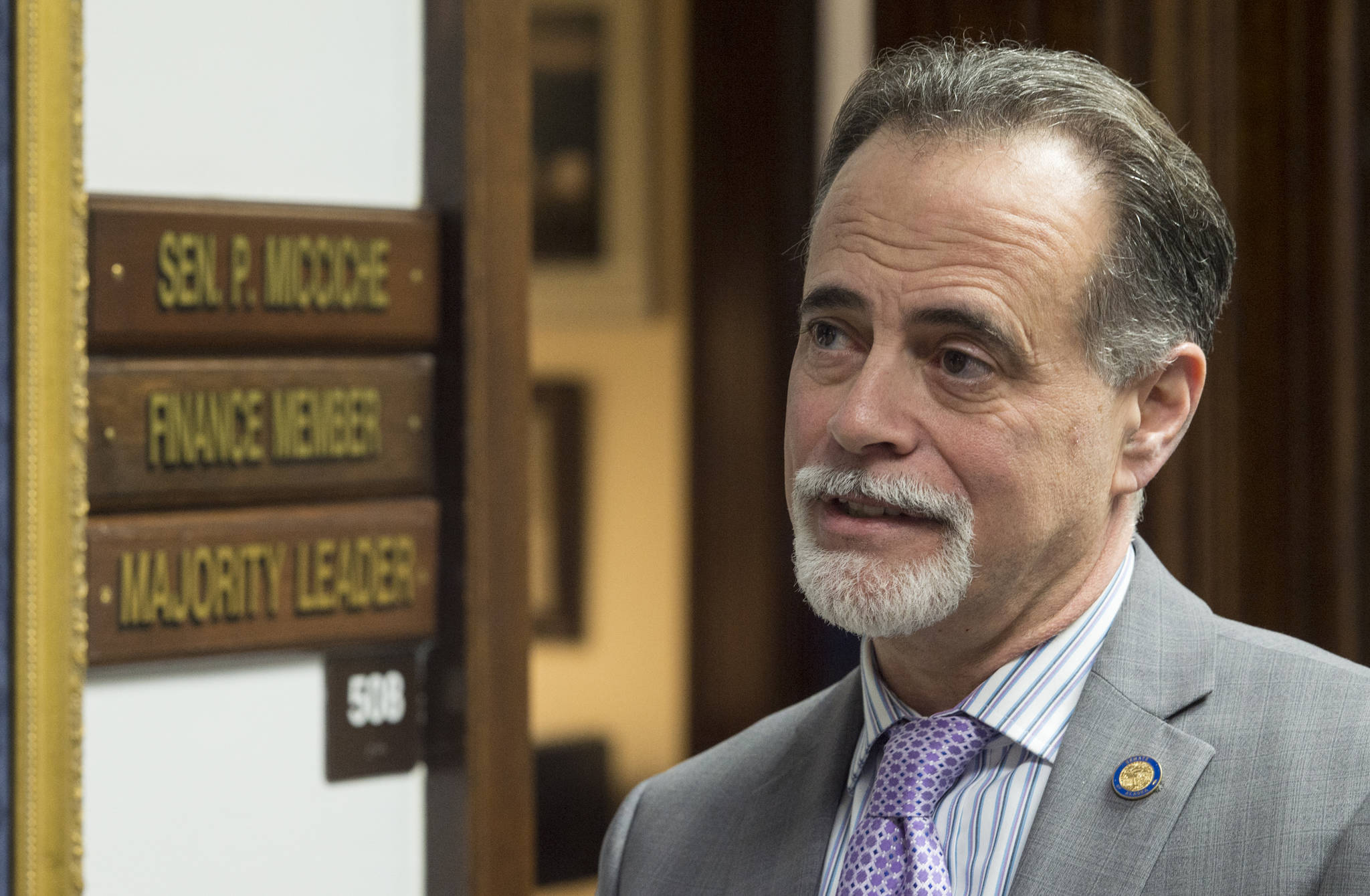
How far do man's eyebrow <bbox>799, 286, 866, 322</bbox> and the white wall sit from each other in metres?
1.11

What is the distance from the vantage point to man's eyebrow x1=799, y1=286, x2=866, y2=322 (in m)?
1.32

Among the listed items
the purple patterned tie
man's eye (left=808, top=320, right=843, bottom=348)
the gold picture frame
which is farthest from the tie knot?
the gold picture frame

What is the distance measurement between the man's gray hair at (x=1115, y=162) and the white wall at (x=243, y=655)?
110 centimetres

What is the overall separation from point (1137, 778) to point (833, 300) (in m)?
0.48

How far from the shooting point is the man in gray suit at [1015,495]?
1.24 metres

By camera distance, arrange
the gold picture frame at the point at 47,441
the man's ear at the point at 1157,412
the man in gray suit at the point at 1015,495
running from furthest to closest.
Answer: the gold picture frame at the point at 47,441 < the man's ear at the point at 1157,412 < the man in gray suit at the point at 1015,495

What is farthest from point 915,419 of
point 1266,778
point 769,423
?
point 769,423

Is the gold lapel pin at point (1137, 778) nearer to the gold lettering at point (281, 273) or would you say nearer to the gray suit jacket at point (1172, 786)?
the gray suit jacket at point (1172, 786)

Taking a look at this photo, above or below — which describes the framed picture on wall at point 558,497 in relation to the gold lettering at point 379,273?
below

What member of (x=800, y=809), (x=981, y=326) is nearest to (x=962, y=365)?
(x=981, y=326)

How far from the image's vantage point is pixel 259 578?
7.09 ft

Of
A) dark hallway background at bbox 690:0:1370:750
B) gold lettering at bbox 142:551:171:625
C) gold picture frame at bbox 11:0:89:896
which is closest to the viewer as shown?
gold picture frame at bbox 11:0:89:896

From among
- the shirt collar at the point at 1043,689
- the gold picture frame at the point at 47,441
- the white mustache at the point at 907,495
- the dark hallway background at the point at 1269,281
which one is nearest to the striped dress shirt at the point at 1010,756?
the shirt collar at the point at 1043,689

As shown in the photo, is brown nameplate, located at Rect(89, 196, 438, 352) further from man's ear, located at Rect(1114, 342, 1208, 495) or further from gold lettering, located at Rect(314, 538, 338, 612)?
man's ear, located at Rect(1114, 342, 1208, 495)
